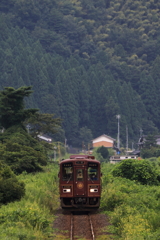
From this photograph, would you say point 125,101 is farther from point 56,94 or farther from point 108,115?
point 56,94

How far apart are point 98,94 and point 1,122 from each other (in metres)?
137

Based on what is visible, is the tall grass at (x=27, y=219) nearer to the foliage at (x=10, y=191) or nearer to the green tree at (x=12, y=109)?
the foliage at (x=10, y=191)

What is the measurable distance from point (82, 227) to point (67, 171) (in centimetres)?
439

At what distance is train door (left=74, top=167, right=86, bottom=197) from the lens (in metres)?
25.4

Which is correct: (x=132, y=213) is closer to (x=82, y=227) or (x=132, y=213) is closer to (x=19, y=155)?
(x=82, y=227)

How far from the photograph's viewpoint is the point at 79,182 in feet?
83.8

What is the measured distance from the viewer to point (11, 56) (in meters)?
196

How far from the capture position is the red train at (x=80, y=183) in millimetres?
25500

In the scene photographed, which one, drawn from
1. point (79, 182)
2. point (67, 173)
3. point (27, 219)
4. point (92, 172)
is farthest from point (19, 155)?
point (27, 219)

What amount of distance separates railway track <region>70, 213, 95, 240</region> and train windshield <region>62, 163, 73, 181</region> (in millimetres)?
1801

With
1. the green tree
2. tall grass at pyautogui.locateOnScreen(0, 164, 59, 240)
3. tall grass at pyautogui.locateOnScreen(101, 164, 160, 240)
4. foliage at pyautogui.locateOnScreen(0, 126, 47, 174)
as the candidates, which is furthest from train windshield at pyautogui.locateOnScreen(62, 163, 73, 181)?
the green tree

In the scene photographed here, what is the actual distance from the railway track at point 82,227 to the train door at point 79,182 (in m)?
1.07

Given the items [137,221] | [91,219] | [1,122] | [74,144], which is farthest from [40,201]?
[74,144]

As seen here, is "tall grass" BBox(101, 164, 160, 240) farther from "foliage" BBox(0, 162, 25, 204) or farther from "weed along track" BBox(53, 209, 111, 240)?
"foliage" BBox(0, 162, 25, 204)
